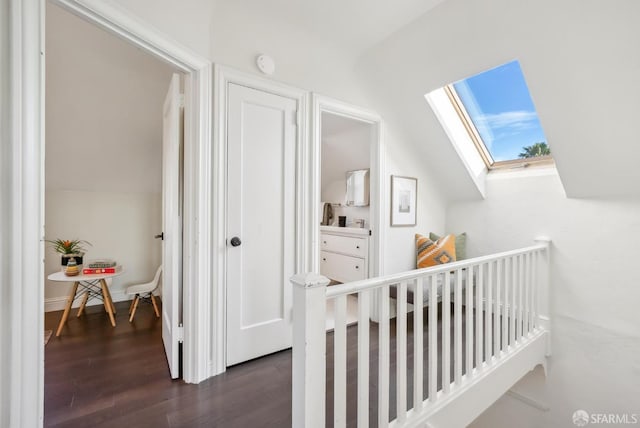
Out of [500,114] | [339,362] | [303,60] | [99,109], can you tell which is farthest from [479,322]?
[99,109]

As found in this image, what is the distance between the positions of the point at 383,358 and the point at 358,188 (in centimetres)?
260

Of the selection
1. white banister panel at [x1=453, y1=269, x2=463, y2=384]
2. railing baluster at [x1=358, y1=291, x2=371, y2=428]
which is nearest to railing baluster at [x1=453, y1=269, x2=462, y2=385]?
white banister panel at [x1=453, y1=269, x2=463, y2=384]

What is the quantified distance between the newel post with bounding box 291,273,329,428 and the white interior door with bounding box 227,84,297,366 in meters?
1.01

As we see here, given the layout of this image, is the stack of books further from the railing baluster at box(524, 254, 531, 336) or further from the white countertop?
the railing baluster at box(524, 254, 531, 336)

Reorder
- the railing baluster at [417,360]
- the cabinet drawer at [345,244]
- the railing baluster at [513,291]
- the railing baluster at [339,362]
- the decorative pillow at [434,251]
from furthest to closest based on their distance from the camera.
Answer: the cabinet drawer at [345,244]
the decorative pillow at [434,251]
the railing baluster at [513,291]
the railing baluster at [417,360]
the railing baluster at [339,362]

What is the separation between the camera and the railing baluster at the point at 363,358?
3.98 feet

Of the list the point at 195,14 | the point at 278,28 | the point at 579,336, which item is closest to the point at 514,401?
the point at 579,336

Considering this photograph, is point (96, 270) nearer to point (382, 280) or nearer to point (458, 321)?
point (382, 280)

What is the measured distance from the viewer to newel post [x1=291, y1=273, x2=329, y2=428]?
1047mm

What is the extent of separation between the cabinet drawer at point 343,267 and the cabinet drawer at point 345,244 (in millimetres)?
65

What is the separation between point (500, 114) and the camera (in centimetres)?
276

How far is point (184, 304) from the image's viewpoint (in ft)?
6.08

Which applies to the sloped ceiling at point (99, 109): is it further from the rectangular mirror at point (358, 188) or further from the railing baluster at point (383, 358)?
the rectangular mirror at point (358, 188)

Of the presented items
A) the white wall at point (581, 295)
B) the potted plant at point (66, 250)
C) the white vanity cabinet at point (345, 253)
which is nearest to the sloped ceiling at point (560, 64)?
the white wall at point (581, 295)
